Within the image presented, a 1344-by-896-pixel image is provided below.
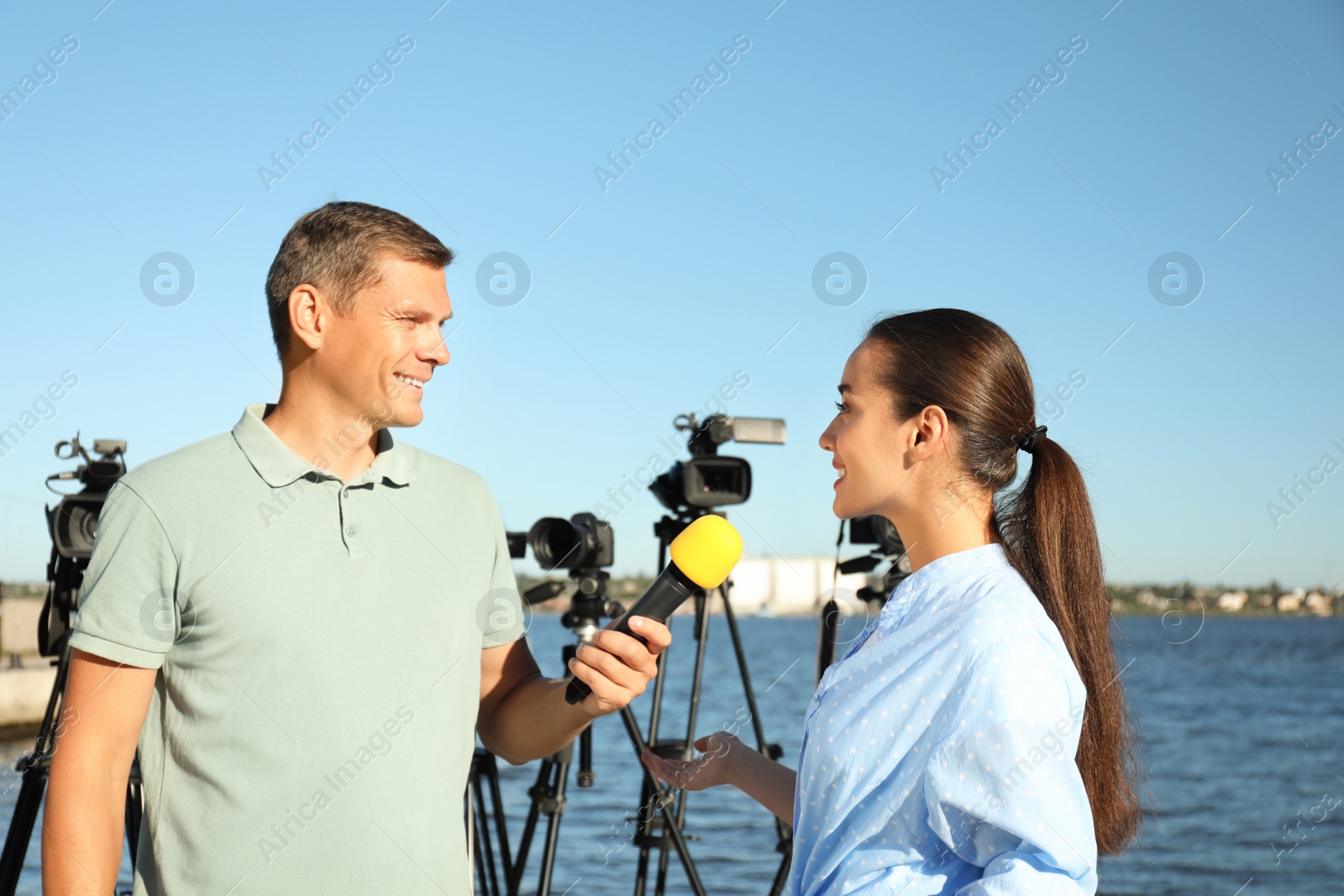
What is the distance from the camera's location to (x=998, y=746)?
3.98 ft

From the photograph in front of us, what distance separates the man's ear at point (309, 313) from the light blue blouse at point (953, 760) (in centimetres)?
102

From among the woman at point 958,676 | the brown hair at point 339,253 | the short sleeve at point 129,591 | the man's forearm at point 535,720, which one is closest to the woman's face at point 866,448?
the woman at point 958,676

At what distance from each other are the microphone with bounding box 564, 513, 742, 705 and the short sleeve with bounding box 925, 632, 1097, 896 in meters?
0.36

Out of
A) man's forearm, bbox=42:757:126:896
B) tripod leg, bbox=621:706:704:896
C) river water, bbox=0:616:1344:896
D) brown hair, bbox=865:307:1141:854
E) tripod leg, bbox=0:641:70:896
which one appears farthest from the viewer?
river water, bbox=0:616:1344:896

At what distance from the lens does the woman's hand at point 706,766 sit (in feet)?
5.51

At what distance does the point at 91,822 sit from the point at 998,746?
4.05 feet

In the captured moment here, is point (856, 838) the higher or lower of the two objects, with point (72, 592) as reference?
lower

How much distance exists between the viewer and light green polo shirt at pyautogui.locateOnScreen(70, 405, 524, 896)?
4.88ft

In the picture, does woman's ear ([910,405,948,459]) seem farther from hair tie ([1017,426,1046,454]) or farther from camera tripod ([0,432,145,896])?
camera tripod ([0,432,145,896])

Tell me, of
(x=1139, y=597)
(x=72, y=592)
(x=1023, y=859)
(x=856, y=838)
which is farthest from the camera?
(x=1139, y=597)

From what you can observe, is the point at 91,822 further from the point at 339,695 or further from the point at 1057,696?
the point at 1057,696

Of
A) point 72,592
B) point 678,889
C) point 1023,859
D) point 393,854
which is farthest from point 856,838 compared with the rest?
point 678,889

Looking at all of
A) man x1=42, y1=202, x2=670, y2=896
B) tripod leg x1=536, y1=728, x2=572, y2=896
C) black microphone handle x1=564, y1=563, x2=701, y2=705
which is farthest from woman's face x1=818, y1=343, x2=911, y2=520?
tripod leg x1=536, y1=728, x2=572, y2=896

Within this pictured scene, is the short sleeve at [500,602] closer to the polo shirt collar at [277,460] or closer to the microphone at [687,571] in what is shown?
the polo shirt collar at [277,460]
